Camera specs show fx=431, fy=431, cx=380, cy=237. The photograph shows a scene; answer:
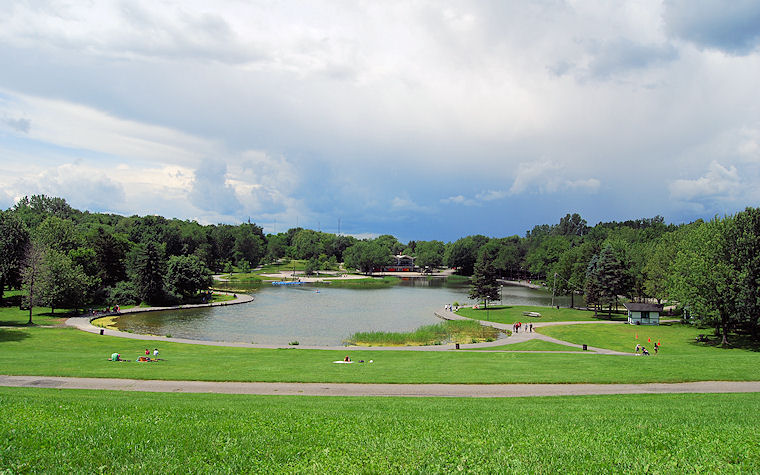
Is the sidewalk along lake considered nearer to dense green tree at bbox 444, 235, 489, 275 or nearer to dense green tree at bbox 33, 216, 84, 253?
dense green tree at bbox 33, 216, 84, 253

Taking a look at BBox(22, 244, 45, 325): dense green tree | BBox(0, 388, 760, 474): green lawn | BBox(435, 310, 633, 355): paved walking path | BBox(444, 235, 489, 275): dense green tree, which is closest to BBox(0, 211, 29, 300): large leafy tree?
BBox(22, 244, 45, 325): dense green tree

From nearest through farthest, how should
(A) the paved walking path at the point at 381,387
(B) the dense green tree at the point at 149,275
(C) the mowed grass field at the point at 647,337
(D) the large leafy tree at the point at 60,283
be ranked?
(A) the paved walking path at the point at 381,387 < (C) the mowed grass field at the point at 647,337 < (D) the large leafy tree at the point at 60,283 < (B) the dense green tree at the point at 149,275

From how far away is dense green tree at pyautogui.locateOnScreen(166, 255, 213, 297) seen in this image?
3022 inches

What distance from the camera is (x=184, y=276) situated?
77.5 metres

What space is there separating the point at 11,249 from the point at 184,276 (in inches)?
954

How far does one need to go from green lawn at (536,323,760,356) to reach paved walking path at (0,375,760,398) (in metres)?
18.6

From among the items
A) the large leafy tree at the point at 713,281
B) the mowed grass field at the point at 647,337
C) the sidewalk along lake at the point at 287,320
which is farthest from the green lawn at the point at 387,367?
the sidewalk along lake at the point at 287,320

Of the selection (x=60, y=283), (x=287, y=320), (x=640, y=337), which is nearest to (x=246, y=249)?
(x=60, y=283)

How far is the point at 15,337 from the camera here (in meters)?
38.3

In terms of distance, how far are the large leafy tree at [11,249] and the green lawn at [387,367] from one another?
3415 centimetres

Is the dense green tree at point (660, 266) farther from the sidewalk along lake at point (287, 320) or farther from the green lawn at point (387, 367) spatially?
the green lawn at point (387, 367)

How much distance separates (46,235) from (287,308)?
130 ft

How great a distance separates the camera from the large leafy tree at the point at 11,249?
60694 millimetres

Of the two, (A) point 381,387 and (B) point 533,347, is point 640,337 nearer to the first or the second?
(B) point 533,347
